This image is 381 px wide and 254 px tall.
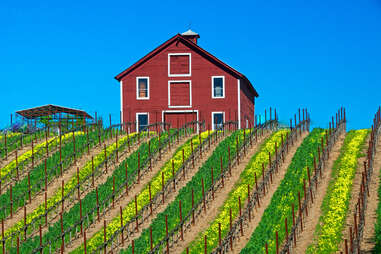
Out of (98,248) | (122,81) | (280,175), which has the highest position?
(122,81)

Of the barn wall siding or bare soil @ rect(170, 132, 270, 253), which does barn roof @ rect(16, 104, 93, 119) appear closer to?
the barn wall siding

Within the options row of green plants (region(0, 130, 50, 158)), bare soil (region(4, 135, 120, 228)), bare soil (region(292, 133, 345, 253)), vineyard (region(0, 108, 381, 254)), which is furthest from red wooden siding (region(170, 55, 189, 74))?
bare soil (region(292, 133, 345, 253))

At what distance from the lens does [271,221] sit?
3350cm

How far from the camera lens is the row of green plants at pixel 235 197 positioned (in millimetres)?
32250

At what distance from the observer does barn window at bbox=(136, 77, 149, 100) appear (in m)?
59.2

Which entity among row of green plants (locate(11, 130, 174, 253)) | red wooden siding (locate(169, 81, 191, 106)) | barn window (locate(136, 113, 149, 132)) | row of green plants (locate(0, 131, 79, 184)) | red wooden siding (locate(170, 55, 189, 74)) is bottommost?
row of green plants (locate(11, 130, 174, 253))

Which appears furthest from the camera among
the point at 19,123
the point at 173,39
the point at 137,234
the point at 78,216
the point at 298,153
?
the point at 19,123

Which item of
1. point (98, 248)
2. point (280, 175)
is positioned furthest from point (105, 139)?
point (98, 248)

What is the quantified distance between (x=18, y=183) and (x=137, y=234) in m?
14.0

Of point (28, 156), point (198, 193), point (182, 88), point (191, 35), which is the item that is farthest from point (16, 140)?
point (198, 193)

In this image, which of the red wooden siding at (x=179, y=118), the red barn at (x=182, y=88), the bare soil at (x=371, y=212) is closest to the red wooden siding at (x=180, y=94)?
the red barn at (x=182, y=88)

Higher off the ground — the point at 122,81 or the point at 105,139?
the point at 122,81

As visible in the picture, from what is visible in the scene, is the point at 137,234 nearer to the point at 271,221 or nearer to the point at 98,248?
the point at 98,248

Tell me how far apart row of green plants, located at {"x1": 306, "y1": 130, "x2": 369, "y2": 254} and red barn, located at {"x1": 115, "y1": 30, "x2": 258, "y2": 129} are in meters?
14.6
